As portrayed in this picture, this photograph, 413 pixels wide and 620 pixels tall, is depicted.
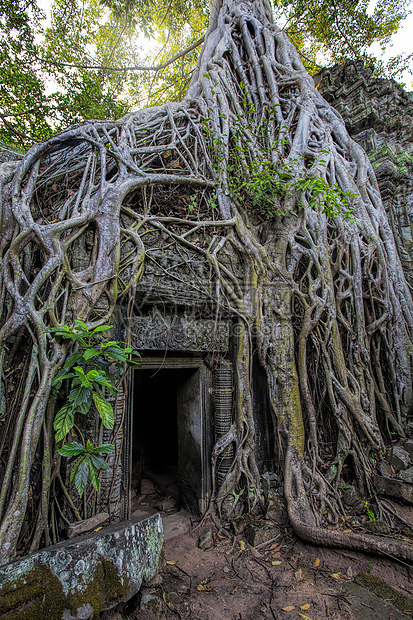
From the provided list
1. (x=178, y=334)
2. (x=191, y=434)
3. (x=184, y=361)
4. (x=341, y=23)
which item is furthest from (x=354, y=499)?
(x=341, y=23)

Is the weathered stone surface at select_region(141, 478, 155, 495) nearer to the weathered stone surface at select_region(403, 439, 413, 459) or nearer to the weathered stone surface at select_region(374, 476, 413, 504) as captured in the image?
the weathered stone surface at select_region(374, 476, 413, 504)

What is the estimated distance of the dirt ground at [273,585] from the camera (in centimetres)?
202

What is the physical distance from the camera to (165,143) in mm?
3695

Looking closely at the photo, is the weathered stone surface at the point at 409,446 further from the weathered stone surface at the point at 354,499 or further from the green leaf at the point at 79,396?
the green leaf at the point at 79,396

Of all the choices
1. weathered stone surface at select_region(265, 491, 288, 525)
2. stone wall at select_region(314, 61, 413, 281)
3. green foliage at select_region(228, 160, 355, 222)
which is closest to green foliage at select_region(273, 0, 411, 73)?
stone wall at select_region(314, 61, 413, 281)

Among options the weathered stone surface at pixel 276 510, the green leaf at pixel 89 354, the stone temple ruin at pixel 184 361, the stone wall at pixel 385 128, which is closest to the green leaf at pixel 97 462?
the stone temple ruin at pixel 184 361

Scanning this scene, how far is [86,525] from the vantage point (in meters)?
2.37

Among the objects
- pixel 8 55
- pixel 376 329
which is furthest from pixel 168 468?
pixel 8 55

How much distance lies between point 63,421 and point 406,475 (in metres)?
3.13

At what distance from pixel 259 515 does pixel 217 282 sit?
2284 millimetres

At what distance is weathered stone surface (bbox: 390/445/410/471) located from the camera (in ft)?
10.5

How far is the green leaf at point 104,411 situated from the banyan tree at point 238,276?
1.27 ft

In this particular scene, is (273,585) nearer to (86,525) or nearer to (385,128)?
(86,525)

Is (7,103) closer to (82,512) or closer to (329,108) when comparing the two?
(329,108)
